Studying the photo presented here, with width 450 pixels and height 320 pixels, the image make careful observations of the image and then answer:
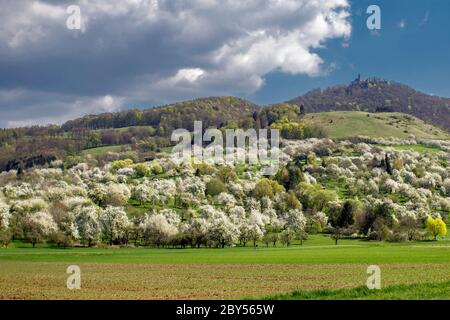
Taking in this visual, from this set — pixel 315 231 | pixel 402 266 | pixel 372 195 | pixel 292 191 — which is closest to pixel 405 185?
pixel 372 195

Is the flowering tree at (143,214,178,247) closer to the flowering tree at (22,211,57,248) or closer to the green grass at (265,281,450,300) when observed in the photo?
the flowering tree at (22,211,57,248)

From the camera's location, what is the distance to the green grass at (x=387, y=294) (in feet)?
78.0

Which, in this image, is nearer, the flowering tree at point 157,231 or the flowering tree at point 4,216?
the flowering tree at point 157,231

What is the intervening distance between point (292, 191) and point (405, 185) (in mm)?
48077

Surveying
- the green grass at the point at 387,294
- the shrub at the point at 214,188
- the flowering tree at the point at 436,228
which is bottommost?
the flowering tree at the point at 436,228

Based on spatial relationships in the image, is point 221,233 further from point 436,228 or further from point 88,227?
point 436,228

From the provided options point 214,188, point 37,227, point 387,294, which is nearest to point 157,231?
point 37,227

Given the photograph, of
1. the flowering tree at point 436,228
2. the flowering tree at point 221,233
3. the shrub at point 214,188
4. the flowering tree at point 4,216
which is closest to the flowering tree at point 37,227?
the flowering tree at point 4,216

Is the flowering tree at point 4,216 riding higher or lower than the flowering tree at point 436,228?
higher

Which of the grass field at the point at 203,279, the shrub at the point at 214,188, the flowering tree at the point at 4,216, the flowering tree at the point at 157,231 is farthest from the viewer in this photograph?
the shrub at the point at 214,188

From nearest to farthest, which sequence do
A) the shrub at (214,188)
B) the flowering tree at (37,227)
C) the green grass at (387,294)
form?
the green grass at (387,294) < the flowering tree at (37,227) < the shrub at (214,188)

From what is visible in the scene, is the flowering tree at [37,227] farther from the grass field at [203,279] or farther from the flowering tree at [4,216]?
the grass field at [203,279]

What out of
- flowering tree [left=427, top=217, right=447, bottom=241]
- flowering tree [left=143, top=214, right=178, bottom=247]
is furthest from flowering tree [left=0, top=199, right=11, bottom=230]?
flowering tree [left=427, top=217, right=447, bottom=241]

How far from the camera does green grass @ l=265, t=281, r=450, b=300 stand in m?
23.8
